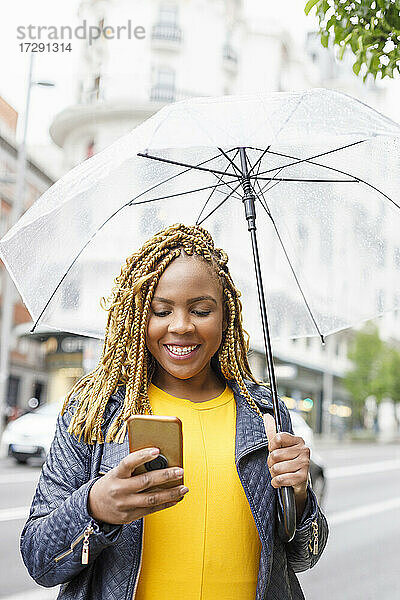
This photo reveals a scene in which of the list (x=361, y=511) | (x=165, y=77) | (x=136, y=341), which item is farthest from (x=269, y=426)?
(x=165, y=77)

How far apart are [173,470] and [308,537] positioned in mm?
503

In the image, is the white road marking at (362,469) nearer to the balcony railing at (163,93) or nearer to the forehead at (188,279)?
the balcony railing at (163,93)

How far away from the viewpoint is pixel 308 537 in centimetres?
190

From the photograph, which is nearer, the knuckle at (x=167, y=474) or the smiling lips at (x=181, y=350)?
the knuckle at (x=167, y=474)

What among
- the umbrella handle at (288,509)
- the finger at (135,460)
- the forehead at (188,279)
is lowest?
the umbrella handle at (288,509)

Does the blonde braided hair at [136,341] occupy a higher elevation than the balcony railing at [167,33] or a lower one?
lower

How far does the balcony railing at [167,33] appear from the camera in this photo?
30609 mm

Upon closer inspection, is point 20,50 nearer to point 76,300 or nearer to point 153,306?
point 76,300

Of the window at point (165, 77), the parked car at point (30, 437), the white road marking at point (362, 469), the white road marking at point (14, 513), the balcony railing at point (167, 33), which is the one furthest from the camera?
the balcony railing at point (167, 33)

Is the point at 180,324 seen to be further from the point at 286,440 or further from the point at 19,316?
the point at 19,316

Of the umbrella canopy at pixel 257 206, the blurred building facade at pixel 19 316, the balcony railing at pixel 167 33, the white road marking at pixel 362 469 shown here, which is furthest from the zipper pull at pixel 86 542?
the balcony railing at pixel 167 33

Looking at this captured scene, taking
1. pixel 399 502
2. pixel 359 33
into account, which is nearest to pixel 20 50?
pixel 359 33

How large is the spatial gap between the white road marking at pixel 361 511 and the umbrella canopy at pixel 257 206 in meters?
7.99

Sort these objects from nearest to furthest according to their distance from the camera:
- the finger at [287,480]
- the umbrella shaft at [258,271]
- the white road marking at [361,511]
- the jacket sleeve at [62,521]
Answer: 1. the jacket sleeve at [62,521]
2. the finger at [287,480]
3. the umbrella shaft at [258,271]
4. the white road marking at [361,511]
